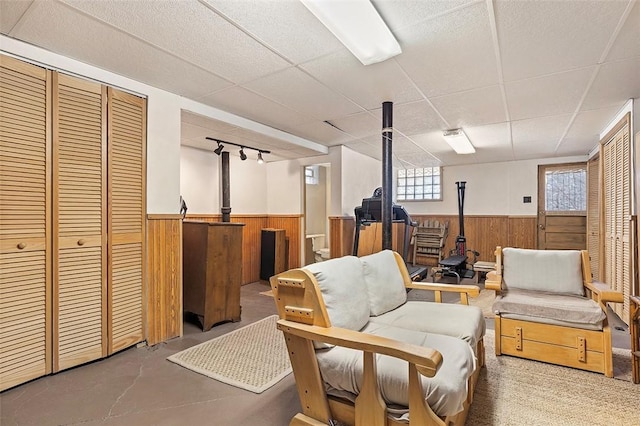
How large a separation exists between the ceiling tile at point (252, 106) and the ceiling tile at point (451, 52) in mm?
1397

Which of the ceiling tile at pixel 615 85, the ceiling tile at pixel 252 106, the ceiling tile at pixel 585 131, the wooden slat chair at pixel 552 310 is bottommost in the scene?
the wooden slat chair at pixel 552 310

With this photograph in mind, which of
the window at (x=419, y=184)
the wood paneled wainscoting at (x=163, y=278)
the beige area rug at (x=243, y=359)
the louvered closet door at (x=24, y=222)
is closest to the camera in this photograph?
the louvered closet door at (x=24, y=222)

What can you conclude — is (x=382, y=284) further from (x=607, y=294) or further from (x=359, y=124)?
(x=359, y=124)

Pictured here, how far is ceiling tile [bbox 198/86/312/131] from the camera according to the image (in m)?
2.99

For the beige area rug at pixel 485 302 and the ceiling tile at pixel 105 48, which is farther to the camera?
the beige area rug at pixel 485 302

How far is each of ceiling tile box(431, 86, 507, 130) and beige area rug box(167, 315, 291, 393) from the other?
278 centimetres

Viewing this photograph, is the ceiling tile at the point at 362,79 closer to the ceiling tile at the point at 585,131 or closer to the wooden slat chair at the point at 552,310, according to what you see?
the wooden slat chair at the point at 552,310

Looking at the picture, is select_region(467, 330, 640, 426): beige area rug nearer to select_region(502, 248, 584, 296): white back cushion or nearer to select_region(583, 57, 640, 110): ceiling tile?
select_region(502, 248, 584, 296): white back cushion

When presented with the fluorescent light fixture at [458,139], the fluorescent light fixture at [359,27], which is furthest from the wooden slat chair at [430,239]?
the fluorescent light fixture at [359,27]

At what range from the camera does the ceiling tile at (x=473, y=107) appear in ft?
9.81

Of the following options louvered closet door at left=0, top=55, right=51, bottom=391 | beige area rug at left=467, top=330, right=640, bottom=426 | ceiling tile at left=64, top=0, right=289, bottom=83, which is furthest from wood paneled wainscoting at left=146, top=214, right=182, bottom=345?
beige area rug at left=467, top=330, right=640, bottom=426

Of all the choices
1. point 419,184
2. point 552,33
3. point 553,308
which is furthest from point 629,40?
point 419,184

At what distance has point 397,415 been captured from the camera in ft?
4.55

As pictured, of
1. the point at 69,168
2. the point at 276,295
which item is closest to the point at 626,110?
Answer: the point at 276,295
